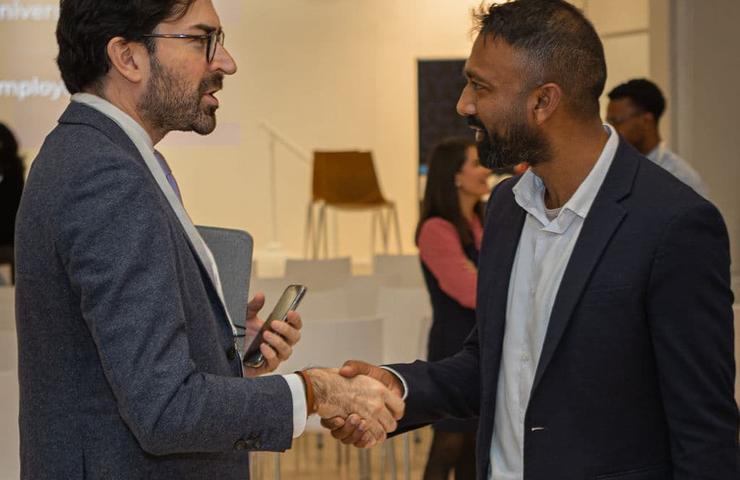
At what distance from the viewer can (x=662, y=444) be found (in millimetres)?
2004

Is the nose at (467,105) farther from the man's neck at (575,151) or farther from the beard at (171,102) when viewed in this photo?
the beard at (171,102)

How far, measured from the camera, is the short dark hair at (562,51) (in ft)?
7.00

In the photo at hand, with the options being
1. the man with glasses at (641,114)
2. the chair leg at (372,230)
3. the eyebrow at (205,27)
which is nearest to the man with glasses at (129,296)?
the eyebrow at (205,27)

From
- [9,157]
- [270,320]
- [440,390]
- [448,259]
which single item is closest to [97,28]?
[270,320]

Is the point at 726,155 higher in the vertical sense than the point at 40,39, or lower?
lower

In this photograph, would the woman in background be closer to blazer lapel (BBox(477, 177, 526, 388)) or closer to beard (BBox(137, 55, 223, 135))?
blazer lapel (BBox(477, 177, 526, 388))

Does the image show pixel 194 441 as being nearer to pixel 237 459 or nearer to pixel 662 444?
pixel 237 459

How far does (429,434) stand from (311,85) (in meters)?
6.64

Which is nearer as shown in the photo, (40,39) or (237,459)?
(237,459)

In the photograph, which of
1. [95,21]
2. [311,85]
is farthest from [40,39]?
[95,21]

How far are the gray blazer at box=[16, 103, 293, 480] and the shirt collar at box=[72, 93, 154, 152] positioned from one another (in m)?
0.01

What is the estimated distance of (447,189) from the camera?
202 inches

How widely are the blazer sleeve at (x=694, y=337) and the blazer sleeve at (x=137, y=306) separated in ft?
2.46

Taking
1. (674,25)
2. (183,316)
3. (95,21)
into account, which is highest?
(674,25)
